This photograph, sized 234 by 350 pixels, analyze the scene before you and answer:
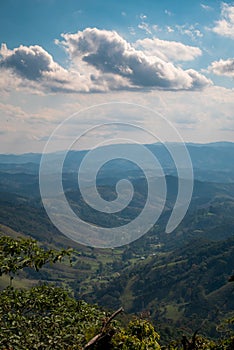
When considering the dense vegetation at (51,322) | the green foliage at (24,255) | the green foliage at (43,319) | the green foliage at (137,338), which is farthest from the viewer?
the green foliage at (43,319)

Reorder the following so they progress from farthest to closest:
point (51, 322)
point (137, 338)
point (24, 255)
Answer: point (51, 322), point (24, 255), point (137, 338)

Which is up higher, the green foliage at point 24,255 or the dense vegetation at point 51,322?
the green foliage at point 24,255

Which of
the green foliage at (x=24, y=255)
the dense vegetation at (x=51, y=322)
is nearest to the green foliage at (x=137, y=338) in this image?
the dense vegetation at (x=51, y=322)

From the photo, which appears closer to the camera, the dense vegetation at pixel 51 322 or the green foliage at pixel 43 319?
the dense vegetation at pixel 51 322

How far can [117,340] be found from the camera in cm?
880

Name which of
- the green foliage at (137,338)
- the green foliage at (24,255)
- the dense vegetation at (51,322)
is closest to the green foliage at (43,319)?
the dense vegetation at (51,322)

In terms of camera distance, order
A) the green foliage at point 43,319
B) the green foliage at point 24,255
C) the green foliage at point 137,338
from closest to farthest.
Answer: the green foliage at point 137,338, the green foliage at point 24,255, the green foliage at point 43,319

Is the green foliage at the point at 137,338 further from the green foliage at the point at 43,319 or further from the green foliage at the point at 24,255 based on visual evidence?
the green foliage at the point at 24,255

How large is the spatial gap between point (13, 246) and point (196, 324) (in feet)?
595

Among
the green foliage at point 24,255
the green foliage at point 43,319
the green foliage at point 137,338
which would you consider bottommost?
the green foliage at point 43,319

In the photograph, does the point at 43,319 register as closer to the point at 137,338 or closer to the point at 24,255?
the point at 24,255

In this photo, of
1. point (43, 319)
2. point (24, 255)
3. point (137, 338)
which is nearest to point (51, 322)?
point (43, 319)

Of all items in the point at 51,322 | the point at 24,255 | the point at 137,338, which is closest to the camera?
the point at 137,338

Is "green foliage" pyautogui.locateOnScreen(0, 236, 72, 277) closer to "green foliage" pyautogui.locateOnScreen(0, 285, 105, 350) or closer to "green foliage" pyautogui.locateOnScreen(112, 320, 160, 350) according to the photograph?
"green foliage" pyautogui.locateOnScreen(0, 285, 105, 350)
